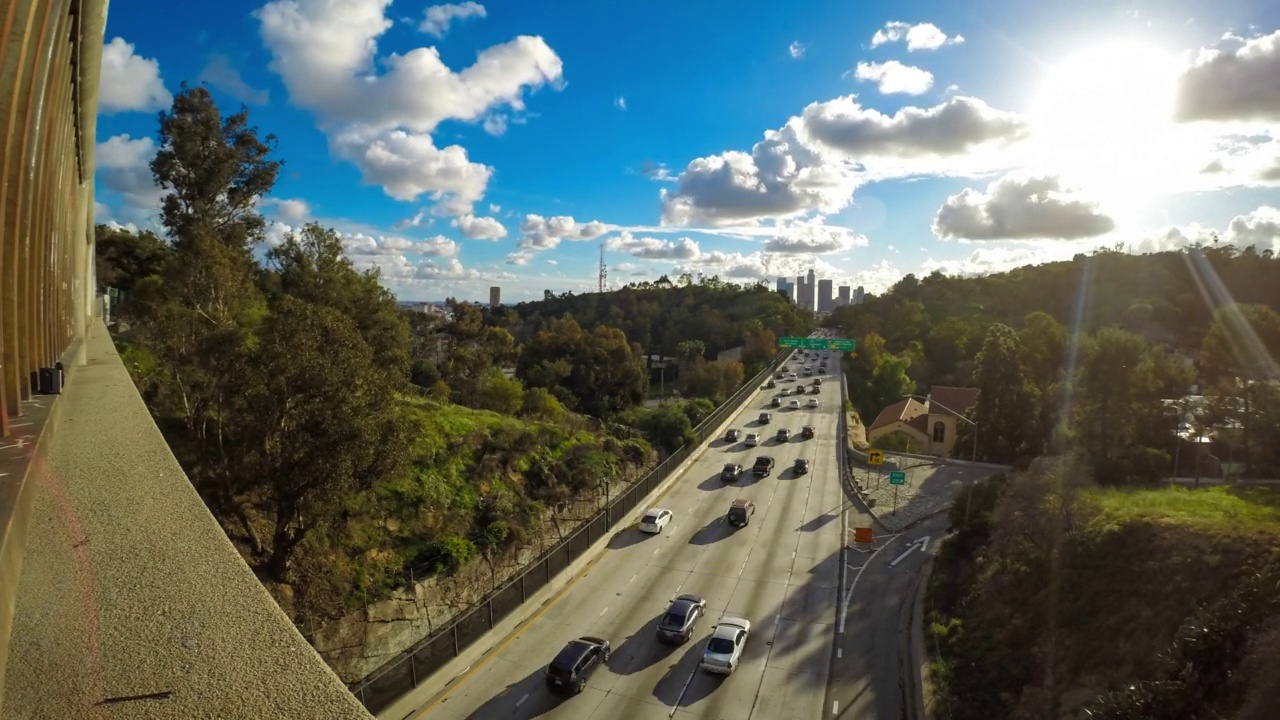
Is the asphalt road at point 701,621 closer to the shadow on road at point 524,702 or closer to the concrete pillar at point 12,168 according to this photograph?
the shadow on road at point 524,702

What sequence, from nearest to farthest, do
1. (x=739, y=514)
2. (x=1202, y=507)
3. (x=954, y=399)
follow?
(x=1202, y=507), (x=739, y=514), (x=954, y=399)

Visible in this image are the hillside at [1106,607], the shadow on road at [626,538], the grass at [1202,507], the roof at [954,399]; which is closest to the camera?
the hillside at [1106,607]

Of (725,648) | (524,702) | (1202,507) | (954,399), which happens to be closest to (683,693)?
(725,648)

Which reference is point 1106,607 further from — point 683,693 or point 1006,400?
point 1006,400

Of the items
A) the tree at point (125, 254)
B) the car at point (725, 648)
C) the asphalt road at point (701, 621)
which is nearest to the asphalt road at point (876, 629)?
the asphalt road at point (701, 621)

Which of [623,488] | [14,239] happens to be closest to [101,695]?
[14,239]

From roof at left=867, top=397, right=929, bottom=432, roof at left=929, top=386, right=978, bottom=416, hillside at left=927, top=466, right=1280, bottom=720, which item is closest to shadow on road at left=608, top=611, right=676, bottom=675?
hillside at left=927, top=466, right=1280, bottom=720

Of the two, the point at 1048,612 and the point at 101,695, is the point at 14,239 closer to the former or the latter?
the point at 101,695
